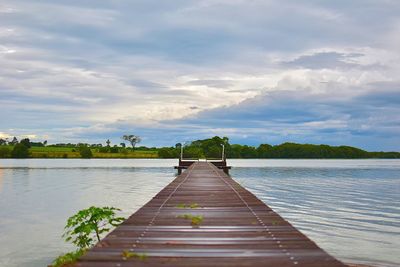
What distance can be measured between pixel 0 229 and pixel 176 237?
14.3 meters

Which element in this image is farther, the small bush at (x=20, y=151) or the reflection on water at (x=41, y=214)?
the small bush at (x=20, y=151)

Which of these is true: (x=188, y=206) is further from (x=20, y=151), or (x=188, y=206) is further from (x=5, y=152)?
(x=5, y=152)

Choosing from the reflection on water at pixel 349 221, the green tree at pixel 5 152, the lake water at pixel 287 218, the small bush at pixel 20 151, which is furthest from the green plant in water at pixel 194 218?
the green tree at pixel 5 152

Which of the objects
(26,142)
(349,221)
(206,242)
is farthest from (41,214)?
(26,142)

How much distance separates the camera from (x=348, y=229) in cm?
1947

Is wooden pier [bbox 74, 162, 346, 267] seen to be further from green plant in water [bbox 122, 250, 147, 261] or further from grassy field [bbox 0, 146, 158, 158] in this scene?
grassy field [bbox 0, 146, 158, 158]

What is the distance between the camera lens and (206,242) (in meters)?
7.72

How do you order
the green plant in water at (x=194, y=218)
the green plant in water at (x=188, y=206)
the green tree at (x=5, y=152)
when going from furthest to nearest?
the green tree at (x=5, y=152) < the green plant in water at (x=188, y=206) < the green plant in water at (x=194, y=218)

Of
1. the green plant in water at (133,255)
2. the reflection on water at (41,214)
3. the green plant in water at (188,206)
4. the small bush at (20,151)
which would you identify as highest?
the small bush at (20,151)

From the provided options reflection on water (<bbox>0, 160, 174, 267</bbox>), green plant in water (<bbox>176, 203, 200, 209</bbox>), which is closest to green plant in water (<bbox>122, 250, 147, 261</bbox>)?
green plant in water (<bbox>176, 203, 200, 209</bbox>)

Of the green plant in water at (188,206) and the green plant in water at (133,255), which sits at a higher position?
the green plant in water at (188,206)

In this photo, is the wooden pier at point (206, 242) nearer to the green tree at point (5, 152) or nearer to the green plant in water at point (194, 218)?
the green plant in water at point (194, 218)

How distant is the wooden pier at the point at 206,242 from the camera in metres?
6.39

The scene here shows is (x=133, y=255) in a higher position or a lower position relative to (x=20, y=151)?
lower
